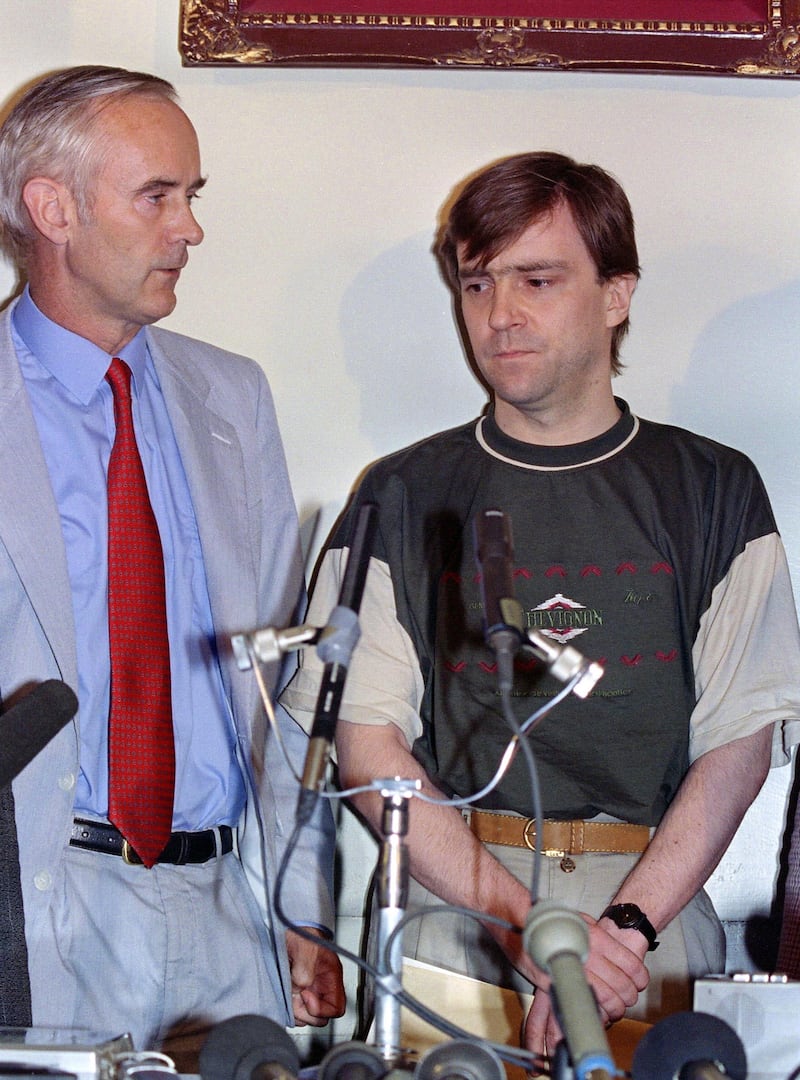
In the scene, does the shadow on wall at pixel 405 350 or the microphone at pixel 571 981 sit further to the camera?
the shadow on wall at pixel 405 350

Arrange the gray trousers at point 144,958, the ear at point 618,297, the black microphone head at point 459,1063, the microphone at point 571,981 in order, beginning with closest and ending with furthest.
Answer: the microphone at point 571,981 < the black microphone head at point 459,1063 < the gray trousers at point 144,958 < the ear at point 618,297

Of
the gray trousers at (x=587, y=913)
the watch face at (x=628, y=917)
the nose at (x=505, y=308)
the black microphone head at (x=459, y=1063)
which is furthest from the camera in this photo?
the nose at (x=505, y=308)

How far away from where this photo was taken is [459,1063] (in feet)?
3.90

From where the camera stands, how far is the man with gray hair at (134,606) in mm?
2115

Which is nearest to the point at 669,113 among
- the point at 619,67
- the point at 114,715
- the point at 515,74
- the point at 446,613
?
the point at 619,67

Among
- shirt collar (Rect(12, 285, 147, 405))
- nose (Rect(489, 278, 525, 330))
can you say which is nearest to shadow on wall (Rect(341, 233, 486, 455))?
nose (Rect(489, 278, 525, 330))

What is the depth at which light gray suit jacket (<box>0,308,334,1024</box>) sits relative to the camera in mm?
2066

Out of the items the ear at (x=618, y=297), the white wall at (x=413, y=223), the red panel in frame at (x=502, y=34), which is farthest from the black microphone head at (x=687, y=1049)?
the red panel in frame at (x=502, y=34)

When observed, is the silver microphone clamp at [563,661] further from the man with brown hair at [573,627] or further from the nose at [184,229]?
the nose at [184,229]

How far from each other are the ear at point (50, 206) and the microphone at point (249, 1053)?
4.94ft

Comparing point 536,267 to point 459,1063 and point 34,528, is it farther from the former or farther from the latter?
point 459,1063

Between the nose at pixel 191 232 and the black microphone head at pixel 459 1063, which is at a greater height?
the nose at pixel 191 232

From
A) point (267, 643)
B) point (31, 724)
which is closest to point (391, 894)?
point (267, 643)

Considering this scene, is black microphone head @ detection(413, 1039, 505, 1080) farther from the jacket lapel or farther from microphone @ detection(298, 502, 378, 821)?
the jacket lapel
